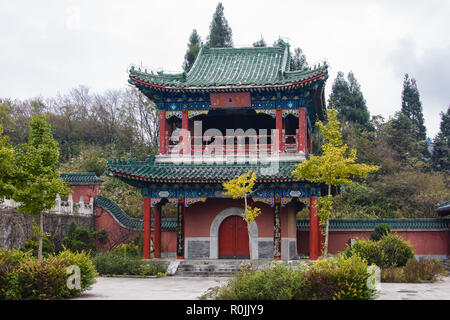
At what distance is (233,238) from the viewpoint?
2116cm

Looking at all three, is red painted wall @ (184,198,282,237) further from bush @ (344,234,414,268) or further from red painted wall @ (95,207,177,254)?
bush @ (344,234,414,268)

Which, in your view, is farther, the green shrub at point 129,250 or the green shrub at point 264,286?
the green shrub at point 129,250

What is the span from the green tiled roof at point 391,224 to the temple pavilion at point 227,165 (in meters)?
2.29

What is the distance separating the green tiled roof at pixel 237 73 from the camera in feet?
66.9

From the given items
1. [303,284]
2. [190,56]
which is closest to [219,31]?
[190,56]

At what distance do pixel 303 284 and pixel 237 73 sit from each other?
546 inches

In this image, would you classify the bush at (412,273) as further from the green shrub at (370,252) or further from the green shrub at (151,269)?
the green shrub at (151,269)

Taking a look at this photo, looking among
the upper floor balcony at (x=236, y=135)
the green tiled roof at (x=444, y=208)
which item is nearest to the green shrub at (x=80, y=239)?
the upper floor balcony at (x=236, y=135)

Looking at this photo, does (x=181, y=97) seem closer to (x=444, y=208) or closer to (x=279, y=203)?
(x=279, y=203)

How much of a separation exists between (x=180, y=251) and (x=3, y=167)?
8776 millimetres

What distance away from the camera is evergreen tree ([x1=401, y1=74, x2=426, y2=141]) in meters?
46.6

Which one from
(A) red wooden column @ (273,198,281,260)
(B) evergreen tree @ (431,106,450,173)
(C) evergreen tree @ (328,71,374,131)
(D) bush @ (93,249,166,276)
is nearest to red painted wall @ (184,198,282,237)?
(A) red wooden column @ (273,198,281,260)

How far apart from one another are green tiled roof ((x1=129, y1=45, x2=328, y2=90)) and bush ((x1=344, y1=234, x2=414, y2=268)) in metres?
6.52
